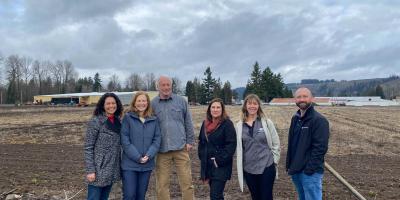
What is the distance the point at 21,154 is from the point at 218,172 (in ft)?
31.9

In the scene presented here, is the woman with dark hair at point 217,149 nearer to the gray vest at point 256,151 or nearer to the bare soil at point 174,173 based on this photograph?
the gray vest at point 256,151

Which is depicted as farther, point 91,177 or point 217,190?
point 217,190

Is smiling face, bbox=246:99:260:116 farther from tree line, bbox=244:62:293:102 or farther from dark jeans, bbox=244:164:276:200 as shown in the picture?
tree line, bbox=244:62:293:102

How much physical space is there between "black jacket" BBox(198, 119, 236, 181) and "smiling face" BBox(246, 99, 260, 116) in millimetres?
A: 297

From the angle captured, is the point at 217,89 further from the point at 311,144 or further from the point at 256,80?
the point at 311,144

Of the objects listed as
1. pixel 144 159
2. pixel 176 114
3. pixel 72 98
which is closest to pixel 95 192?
pixel 144 159

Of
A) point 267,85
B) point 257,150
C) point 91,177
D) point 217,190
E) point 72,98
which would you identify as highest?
point 267,85

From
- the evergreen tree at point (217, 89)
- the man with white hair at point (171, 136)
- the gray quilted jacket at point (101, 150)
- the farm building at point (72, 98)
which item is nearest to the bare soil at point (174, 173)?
the man with white hair at point (171, 136)

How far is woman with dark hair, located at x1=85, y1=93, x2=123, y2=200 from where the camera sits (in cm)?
529

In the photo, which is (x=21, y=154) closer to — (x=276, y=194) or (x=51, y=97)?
(x=276, y=194)

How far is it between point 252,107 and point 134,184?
1.80m

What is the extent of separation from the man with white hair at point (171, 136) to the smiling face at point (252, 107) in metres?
0.95

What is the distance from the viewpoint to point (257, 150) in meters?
5.48

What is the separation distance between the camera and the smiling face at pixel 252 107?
5542 mm
